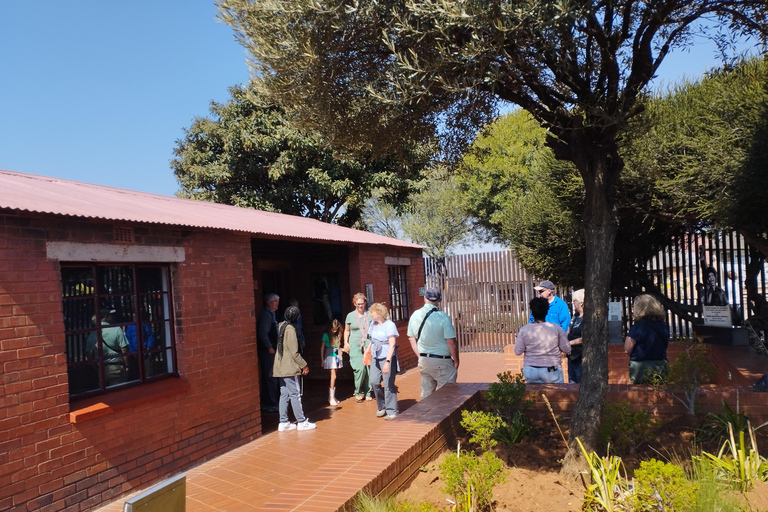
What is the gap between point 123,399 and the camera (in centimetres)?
556

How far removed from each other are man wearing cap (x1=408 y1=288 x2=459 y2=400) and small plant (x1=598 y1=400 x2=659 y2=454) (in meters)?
2.30

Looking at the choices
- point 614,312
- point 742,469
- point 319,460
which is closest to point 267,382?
point 319,460

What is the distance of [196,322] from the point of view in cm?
660

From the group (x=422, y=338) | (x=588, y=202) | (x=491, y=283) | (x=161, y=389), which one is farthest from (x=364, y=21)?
(x=491, y=283)

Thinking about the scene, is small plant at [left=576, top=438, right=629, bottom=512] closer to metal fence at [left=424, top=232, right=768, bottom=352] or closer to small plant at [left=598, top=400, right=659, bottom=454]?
small plant at [left=598, top=400, right=659, bottom=454]

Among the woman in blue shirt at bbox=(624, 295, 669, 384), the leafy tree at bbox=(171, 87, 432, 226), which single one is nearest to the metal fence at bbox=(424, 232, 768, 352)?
the leafy tree at bbox=(171, 87, 432, 226)

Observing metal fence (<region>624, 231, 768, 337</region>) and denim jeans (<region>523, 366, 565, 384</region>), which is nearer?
denim jeans (<region>523, 366, 565, 384</region>)

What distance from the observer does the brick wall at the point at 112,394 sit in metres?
4.58

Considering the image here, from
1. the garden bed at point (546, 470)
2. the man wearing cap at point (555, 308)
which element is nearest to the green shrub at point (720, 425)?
the garden bed at point (546, 470)

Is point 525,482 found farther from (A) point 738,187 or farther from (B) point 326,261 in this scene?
(B) point 326,261

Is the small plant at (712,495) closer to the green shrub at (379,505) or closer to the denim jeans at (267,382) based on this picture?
the green shrub at (379,505)

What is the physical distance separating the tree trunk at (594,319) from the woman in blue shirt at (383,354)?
12.4 feet

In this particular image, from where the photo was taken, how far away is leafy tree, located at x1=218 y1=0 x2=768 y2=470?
4.15 meters

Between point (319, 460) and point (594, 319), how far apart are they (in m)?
3.66
